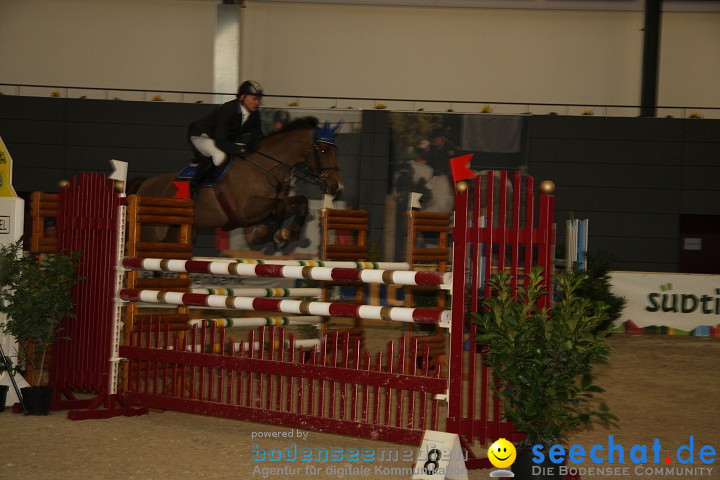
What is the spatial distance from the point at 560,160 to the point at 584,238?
4.53m

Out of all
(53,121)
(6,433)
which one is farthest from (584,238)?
(53,121)

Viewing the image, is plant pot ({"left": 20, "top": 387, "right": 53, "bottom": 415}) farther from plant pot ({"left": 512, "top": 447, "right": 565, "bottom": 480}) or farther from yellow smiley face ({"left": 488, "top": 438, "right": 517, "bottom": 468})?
plant pot ({"left": 512, "top": 447, "right": 565, "bottom": 480})

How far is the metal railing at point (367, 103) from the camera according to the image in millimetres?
13164

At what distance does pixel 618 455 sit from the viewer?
3479 millimetres

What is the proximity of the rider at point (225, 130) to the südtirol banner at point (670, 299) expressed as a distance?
16.5 feet

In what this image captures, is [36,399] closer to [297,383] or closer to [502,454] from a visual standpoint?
[297,383]

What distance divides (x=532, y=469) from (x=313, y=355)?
62.6 inches

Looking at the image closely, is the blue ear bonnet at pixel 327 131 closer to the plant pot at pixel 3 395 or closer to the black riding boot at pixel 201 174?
the black riding boot at pixel 201 174

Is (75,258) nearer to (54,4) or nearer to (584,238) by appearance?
(584,238)

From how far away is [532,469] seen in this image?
9.13 ft

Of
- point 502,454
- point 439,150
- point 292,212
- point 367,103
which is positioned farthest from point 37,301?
point 367,103

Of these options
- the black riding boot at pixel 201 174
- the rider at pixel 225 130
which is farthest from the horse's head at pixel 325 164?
the black riding boot at pixel 201 174

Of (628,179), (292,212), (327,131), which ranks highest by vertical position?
(327,131)

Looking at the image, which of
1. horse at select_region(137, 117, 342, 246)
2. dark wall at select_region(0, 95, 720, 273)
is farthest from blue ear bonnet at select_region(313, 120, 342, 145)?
horse at select_region(137, 117, 342, 246)
